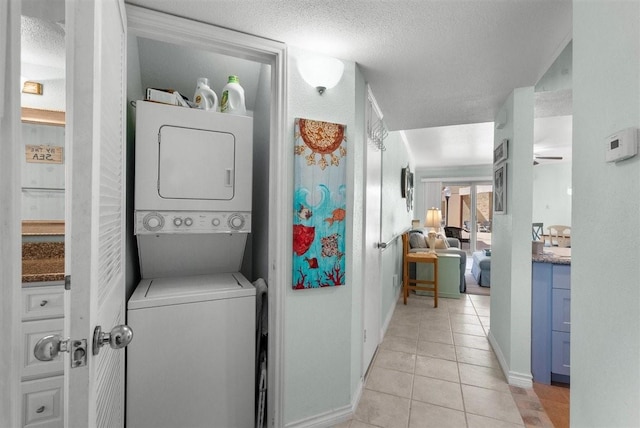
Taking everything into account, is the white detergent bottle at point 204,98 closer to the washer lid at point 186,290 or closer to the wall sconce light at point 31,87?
the wall sconce light at point 31,87

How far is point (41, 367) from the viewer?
4.40 feet

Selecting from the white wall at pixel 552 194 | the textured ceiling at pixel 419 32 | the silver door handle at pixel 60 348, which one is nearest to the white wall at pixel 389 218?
the textured ceiling at pixel 419 32

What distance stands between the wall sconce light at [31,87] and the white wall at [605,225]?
6.08 ft

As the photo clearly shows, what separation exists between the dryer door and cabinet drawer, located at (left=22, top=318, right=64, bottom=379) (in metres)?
0.72

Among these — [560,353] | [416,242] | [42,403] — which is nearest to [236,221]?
[42,403]

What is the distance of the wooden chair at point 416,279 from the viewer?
4.03 metres

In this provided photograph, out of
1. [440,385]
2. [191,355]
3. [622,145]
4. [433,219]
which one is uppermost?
[622,145]

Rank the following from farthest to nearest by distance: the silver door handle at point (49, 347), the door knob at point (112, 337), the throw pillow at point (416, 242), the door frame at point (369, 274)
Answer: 1. the throw pillow at point (416, 242)
2. the door frame at point (369, 274)
3. the door knob at point (112, 337)
4. the silver door handle at point (49, 347)

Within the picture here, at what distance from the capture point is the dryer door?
1577 millimetres

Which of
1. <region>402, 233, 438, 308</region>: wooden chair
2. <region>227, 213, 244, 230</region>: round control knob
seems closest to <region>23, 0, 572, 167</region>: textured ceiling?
<region>227, 213, 244, 230</region>: round control knob

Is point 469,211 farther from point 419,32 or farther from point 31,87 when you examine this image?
point 31,87

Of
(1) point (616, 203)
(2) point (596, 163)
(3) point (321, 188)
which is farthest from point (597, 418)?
(3) point (321, 188)

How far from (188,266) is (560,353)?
106 inches

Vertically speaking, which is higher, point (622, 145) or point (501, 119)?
point (501, 119)
